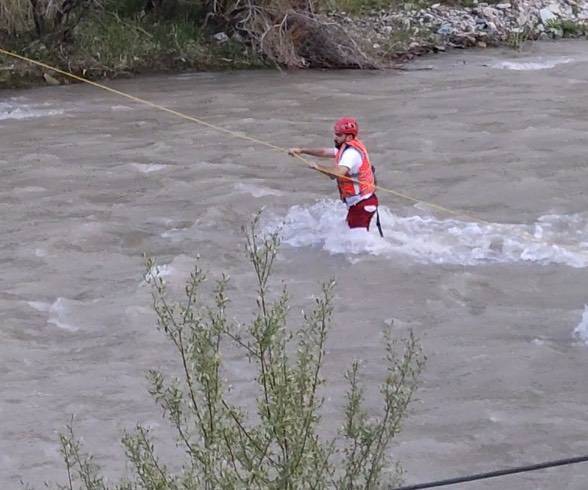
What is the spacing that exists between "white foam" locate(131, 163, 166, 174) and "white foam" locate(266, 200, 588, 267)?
280 cm

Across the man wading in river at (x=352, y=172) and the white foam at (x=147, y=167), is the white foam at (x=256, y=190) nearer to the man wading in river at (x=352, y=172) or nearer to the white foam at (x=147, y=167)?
the white foam at (x=147, y=167)

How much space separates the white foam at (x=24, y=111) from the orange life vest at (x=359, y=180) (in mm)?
8312

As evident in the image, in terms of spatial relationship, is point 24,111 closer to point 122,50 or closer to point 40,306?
point 122,50

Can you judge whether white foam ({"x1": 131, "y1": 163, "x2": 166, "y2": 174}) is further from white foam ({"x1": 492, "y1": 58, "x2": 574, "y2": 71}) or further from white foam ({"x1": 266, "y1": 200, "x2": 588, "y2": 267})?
white foam ({"x1": 492, "y1": 58, "x2": 574, "y2": 71})

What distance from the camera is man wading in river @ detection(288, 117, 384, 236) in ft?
36.3

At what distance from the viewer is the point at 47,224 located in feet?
41.2

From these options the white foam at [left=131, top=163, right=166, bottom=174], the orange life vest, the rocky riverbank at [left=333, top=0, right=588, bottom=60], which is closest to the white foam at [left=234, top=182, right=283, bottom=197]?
the white foam at [left=131, top=163, right=166, bottom=174]

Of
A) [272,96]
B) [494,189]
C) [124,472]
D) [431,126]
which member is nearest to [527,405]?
[124,472]

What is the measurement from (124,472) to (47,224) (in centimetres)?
579

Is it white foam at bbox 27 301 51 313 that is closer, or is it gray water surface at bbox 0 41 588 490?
gray water surface at bbox 0 41 588 490

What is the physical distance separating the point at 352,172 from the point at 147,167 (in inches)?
181

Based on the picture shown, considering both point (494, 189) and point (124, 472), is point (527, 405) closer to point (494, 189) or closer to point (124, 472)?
point (124, 472)

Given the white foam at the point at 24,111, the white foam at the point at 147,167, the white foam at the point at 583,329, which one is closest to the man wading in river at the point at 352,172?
the white foam at the point at 583,329

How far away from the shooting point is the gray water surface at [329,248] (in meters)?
7.96
